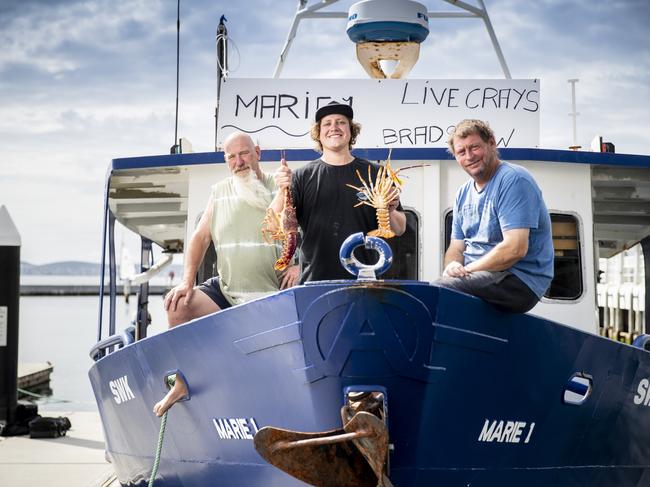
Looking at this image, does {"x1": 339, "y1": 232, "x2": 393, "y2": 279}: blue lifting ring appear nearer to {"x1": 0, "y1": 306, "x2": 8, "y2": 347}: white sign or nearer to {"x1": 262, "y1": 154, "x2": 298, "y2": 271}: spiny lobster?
{"x1": 262, "y1": 154, "x2": 298, "y2": 271}: spiny lobster

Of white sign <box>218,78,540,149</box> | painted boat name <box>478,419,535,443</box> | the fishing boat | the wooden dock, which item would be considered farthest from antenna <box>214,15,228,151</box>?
painted boat name <box>478,419,535,443</box>

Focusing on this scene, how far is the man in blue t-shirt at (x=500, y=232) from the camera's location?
5105 millimetres

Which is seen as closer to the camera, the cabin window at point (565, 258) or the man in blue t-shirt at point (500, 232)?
the man in blue t-shirt at point (500, 232)

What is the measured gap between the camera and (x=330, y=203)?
221 inches

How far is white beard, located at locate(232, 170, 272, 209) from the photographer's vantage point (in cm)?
595

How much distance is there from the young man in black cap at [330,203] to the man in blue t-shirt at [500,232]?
0.50 m

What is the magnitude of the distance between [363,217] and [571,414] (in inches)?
67.2

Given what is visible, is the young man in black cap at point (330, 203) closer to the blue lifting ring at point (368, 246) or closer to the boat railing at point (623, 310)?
the blue lifting ring at point (368, 246)

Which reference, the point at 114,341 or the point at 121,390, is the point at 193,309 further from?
the point at 114,341

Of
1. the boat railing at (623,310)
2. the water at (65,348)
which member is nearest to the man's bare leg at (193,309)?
the water at (65,348)

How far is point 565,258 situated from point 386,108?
2.15 meters

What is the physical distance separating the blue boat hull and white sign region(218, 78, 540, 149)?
303cm

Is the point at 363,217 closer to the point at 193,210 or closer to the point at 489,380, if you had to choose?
the point at 489,380

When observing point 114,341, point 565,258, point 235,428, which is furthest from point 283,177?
point 565,258
